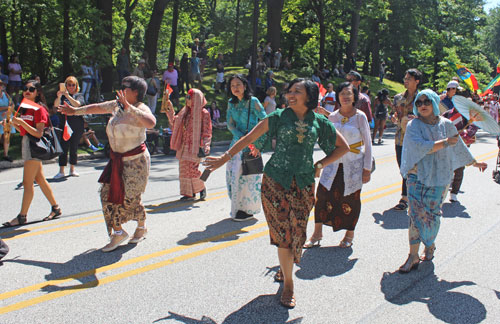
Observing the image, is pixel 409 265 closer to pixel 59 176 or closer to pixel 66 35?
pixel 59 176

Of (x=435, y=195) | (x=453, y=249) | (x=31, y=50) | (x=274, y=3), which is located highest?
(x=274, y=3)

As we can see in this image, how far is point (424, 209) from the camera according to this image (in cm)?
508

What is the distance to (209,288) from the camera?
A: 4.57 metres

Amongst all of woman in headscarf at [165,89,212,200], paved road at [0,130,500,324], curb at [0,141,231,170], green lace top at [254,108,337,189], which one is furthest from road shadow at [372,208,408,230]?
curb at [0,141,231,170]

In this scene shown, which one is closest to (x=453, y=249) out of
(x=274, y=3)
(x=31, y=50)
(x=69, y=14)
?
(x=69, y=14)

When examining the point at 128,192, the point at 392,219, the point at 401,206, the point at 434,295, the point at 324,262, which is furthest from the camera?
the point at 401,206

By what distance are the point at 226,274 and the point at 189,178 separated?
3327 millimetres

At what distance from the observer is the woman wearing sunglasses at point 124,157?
17.6 feet

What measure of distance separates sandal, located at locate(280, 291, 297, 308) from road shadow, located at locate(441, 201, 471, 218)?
13.6 feet

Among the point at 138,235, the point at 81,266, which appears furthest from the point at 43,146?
the point at 81,266

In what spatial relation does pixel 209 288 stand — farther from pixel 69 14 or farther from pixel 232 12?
pixel 232 12

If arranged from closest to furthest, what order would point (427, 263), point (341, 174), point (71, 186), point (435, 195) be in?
point (435, 195)
point (427, 263)
point (341, 174)
point (71, 186)

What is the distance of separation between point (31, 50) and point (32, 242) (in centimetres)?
2882

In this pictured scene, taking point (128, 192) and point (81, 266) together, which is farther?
point (128, 192)
